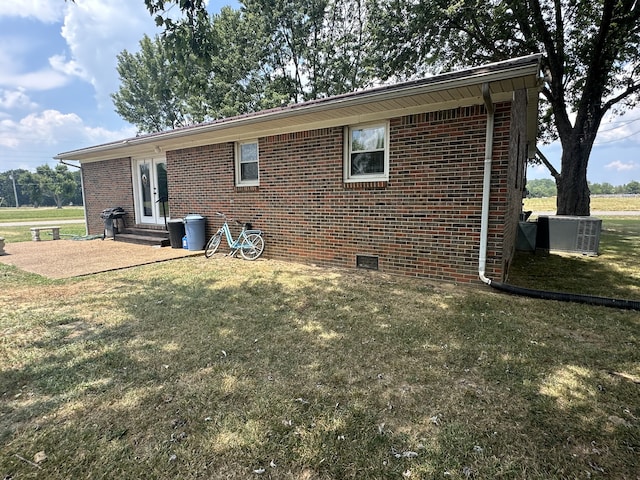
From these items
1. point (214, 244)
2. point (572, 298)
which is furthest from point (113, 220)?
point (572, 298)

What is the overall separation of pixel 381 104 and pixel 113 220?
9715mm

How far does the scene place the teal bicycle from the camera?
7.45 m

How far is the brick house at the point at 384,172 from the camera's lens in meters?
4.82

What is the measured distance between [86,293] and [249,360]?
11.3ft

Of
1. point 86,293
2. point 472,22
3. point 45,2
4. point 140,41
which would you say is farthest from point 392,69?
point 140,41

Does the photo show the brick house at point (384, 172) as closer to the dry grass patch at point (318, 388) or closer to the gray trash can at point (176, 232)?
the gray trash can at point (176, 232)

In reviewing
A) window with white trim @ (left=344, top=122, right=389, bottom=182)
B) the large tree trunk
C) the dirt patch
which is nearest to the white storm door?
the dirt patch

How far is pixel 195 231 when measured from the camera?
838 centimetres

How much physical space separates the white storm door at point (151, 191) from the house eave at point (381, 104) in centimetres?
147

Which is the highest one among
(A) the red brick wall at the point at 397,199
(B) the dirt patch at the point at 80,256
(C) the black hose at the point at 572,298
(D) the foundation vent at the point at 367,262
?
(A) the red brick wall at the point at 397,199

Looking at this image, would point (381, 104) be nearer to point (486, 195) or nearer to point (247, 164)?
point (486, 195)

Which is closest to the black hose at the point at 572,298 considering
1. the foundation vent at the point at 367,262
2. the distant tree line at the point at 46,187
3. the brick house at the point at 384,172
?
the brick house at the point at 384,172

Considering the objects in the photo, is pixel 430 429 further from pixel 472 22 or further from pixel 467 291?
pixel 472 22

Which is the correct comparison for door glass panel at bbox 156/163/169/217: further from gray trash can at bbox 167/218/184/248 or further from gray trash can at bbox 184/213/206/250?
gray trash can at bbox 184/213/206/250
